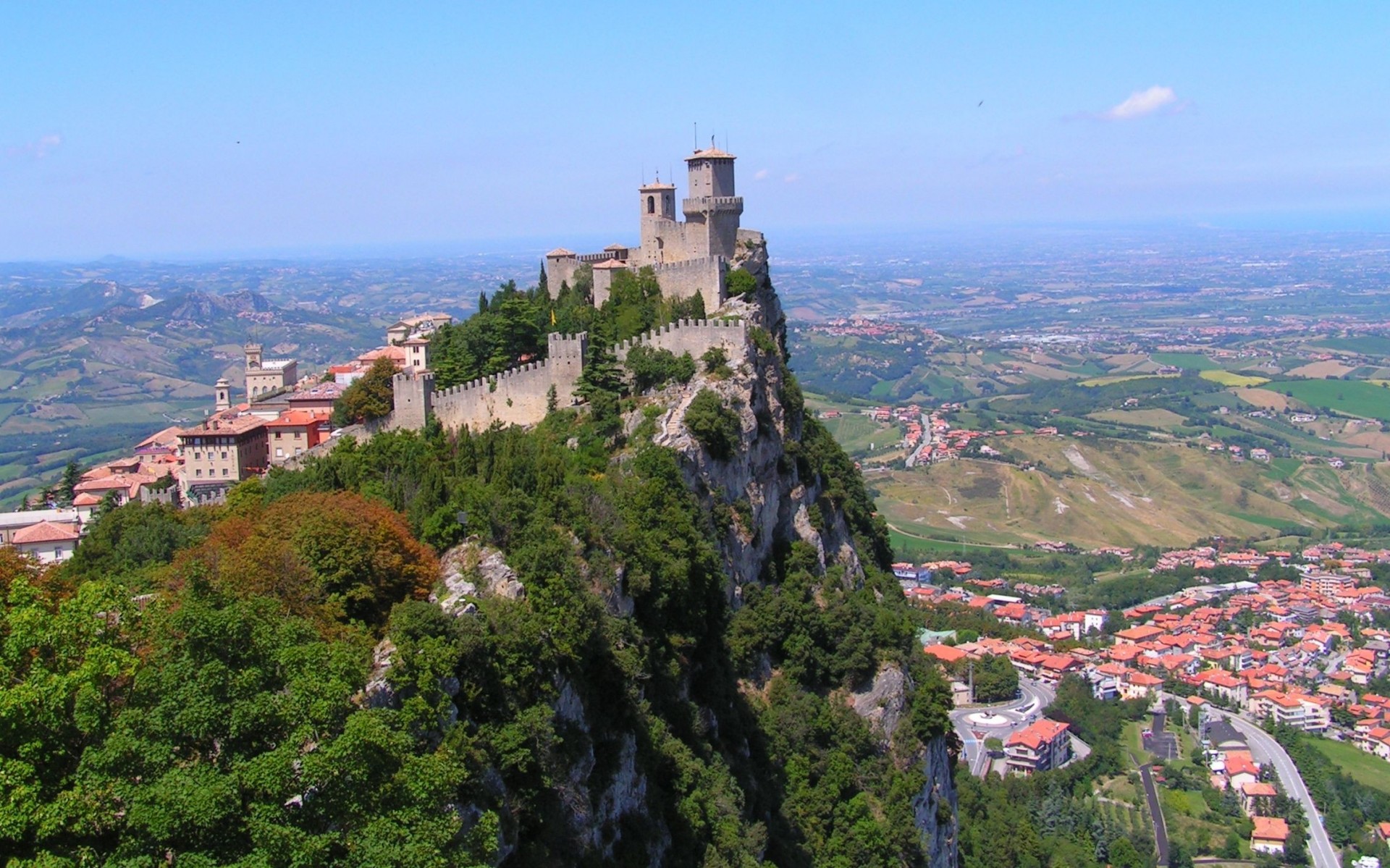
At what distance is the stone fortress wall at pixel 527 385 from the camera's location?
38.9m

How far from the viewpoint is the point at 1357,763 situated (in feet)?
252

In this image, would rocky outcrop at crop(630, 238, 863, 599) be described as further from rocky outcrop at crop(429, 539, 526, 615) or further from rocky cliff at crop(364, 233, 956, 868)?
rocky outcrop at crop(429, 539, 526, 615)

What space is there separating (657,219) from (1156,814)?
43.4 metres

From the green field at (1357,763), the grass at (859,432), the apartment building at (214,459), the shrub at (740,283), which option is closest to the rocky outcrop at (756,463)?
the shrub at (740,283)

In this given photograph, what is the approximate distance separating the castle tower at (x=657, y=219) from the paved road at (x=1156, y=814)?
3913 cm

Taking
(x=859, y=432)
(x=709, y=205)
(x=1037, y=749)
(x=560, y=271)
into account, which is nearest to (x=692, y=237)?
(x=709, y=205)

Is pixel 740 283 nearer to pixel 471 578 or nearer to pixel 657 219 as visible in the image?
pixel 657 219

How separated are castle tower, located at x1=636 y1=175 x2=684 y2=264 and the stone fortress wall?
681 centimetres

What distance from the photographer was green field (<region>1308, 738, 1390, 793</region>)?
242 feet

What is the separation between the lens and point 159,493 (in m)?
40.9

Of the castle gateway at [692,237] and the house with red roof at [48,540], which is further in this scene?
the castle gateway at [692,237]

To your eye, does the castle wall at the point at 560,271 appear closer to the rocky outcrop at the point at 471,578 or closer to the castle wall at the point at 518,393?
the castle wall at the point at 518,393

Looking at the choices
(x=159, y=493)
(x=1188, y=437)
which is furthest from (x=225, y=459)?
(x=1188, y=437)

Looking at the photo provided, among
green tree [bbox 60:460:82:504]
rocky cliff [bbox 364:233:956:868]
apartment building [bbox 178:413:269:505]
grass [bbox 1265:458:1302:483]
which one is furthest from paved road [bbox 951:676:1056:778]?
grass [bbox 1265:458:1302:483]
